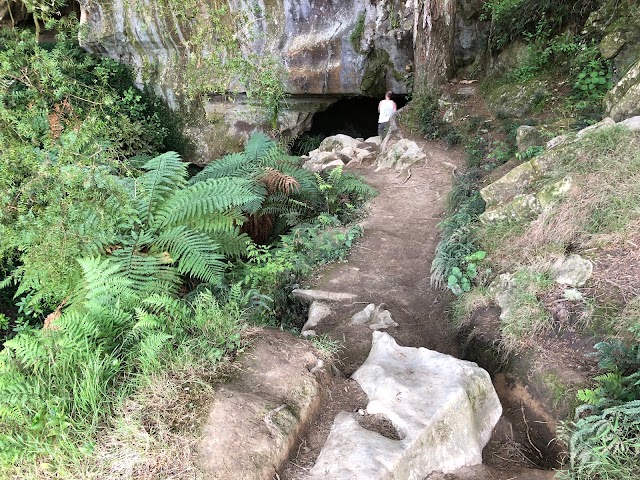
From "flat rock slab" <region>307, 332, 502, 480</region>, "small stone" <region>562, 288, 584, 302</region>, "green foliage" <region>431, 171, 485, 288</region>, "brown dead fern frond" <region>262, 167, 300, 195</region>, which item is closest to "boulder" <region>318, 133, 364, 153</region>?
"brown dead fern frond" <region>262, 167, 300, 195</region>

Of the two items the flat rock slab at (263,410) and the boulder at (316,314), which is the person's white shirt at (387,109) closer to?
the boulder at (316,314)

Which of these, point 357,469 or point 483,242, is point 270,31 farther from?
point 357,469

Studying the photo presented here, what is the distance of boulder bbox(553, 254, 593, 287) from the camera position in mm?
3199

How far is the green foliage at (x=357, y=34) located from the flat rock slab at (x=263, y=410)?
9477mm

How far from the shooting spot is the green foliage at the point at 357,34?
10.6 meters

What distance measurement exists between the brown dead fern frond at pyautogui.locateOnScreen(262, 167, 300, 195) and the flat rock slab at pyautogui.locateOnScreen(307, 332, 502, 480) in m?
3.57

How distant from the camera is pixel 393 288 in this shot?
451cm

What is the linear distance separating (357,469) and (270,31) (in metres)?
11.3

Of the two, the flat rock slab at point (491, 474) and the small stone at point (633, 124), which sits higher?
the small stone at point (633, 124)

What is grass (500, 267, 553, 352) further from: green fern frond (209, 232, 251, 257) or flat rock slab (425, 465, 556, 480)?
green fern frond (209, 232, 251, 257)

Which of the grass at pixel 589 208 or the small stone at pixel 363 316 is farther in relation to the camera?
the small stone at pixel 363 316

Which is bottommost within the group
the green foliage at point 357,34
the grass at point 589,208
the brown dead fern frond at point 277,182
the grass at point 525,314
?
the brown dead fern frond at point 277,182

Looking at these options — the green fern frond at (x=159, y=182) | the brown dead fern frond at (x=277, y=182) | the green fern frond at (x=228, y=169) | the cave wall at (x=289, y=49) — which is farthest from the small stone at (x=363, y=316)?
the cave wall at (x=289, y=49)

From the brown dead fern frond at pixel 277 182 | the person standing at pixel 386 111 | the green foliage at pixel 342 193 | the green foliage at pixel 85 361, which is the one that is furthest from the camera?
the person standing at pixel 386 111
